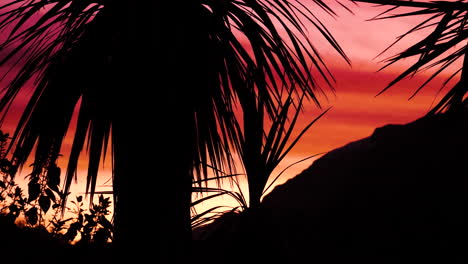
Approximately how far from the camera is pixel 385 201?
27.6 m

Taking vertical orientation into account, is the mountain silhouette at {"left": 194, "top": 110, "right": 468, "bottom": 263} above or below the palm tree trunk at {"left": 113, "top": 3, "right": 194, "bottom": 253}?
above

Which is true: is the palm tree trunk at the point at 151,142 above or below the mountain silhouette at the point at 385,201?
below

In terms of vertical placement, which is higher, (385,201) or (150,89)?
(385,201)

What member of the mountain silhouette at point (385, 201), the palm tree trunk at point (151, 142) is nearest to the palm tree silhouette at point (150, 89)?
the palm tree trunk at point (151, 142)

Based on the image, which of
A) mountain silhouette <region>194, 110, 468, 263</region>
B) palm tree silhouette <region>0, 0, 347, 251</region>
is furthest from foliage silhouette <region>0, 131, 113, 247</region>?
mountain silhouette <region>194, 110, 468, 263</region>

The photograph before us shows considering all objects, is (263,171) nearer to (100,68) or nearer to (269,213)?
(269,213)

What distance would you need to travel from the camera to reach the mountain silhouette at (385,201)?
71.0 feet

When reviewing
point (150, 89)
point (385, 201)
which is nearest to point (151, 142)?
point (150, 89)

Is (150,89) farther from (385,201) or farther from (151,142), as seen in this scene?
(385,201)

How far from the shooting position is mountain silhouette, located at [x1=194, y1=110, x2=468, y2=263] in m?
21.6

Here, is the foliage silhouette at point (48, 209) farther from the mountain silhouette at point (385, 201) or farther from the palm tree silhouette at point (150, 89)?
the mountain silhouette at point (385, 201)

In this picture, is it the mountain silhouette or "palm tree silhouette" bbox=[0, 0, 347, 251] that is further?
the mountain silhouette

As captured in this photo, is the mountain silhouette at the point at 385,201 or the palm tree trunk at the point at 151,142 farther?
the mountain silhouette at the point at 385,201

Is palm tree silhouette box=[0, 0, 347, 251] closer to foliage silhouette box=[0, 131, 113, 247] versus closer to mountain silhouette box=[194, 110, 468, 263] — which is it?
foliage silhouette box=[0, 131, 113, 247]
